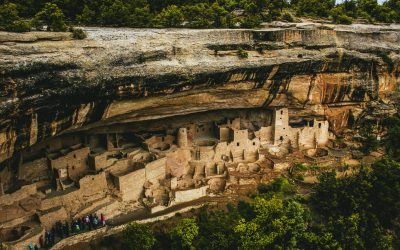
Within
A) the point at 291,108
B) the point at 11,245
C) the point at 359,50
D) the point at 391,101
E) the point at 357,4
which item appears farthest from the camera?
the point at 357,4

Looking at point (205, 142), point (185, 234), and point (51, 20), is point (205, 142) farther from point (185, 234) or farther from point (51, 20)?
point (51, 20)

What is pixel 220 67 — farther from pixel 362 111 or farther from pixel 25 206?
pixel 362 111

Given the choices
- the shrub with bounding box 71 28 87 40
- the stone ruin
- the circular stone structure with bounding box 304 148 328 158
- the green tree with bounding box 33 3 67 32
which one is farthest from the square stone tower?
the green tree with bounding box 33 3 67 32

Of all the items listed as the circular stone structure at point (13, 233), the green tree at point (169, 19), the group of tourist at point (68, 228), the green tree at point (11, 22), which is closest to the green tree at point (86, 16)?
the green tree at point (169, 19)

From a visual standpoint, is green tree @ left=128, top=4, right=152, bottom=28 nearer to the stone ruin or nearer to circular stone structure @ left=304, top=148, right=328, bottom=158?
the stone ruin

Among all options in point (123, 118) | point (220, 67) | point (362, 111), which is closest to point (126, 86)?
point (123, 118)
